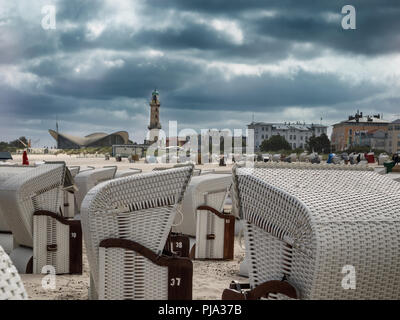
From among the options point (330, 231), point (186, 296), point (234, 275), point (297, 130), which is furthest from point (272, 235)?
point (297, 130)

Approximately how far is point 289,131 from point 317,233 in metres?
118

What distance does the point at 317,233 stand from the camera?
8.00 ft

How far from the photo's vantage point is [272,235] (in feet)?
9.84

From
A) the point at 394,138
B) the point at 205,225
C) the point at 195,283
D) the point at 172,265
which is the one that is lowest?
the point at 195,283

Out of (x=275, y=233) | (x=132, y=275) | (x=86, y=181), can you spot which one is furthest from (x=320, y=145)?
(x=275, y=233)

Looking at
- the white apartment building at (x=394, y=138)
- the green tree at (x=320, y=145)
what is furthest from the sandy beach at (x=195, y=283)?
the white apartment building at (x=394, y=138)

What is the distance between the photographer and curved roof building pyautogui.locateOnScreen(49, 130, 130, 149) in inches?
4449

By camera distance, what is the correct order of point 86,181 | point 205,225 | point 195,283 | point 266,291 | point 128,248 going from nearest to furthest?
1. point 266,291
2. point 128,248
3. point 195,283
4. point 205,225
5. point 86,181

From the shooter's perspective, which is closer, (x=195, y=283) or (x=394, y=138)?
(x=195, y=283)

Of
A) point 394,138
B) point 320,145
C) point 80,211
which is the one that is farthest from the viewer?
point 394,138

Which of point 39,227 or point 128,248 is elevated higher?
point 128,248

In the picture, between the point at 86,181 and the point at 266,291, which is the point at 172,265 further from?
the point at 86,181

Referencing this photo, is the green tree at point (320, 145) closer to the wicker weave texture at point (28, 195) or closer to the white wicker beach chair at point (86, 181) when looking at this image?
the white wicker beach chair at point (86, 181)
